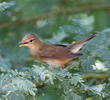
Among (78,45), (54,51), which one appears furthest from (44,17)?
(78,45)

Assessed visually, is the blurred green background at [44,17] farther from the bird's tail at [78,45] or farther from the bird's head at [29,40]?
the bird's tail at [78,45]

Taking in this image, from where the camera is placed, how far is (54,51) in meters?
2.93

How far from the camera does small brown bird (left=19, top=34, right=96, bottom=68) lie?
8.94ft

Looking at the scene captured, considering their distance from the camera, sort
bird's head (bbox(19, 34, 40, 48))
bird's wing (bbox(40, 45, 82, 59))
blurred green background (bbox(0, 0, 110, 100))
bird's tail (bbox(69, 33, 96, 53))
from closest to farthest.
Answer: bird's tail (bbox(69, 33, 96, 53)), bird's wing (bbox(40, 45, 82, 59)), bird's head (bbox(19, 34, 40, 48)), blurred green background (bbox(0, 0, 110, 100))

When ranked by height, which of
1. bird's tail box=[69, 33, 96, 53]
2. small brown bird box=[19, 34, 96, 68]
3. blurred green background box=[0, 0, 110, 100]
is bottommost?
blurred green background box=[0, 0, 110, 100]

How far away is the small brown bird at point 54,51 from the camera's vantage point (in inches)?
107

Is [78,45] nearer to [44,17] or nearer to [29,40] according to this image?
[29,40]

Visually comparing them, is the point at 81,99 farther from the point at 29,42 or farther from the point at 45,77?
the point at 29,42

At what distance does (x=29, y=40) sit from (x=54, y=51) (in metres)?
0.35

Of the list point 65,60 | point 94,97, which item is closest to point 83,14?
point 65,60

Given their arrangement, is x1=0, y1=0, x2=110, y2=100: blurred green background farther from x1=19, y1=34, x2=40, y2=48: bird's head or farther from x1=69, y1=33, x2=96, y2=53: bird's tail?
x1=69, y1=33, x2=96, y2=53: bird's tail

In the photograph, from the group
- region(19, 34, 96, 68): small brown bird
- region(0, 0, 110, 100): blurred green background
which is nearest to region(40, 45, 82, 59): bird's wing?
region(19, 34, 96, 68): small brown bird

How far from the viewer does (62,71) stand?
6.36ft

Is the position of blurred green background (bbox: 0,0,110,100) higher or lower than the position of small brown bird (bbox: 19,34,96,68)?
lower
